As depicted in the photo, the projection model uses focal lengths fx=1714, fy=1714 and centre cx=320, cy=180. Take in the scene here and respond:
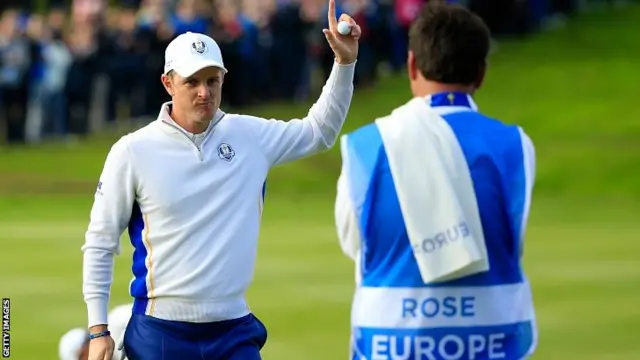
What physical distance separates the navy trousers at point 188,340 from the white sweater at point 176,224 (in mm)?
35

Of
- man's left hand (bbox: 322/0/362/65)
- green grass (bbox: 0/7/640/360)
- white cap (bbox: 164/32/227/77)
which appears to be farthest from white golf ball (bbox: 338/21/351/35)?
green grass (bbox: 0/7/640/360)

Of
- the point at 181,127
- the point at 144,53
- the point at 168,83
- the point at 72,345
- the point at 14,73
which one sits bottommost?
the point at 14,73

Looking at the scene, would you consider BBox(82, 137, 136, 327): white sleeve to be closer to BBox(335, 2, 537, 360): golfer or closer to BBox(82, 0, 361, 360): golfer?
BBox(82, 0, 361, 360): golfer

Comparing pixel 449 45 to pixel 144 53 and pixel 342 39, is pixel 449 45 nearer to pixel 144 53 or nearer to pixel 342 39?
pixel 342 39

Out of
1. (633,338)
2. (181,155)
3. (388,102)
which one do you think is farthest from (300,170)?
(181,155)

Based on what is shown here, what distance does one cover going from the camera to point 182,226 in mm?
6312

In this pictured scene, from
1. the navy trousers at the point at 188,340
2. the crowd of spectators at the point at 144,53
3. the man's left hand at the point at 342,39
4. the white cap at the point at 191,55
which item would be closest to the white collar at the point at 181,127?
the white cap at the point at 191,55

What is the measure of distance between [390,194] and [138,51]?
25.8 meters

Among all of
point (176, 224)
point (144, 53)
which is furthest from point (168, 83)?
point (144, 53)

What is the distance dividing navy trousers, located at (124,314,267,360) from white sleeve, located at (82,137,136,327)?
16 centimetres

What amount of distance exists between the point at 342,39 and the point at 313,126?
0.42m

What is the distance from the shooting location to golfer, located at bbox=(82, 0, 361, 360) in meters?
6.30

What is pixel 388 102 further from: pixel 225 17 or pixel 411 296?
pixel 411 296

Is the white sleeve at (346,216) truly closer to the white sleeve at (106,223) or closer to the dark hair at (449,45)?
the dark hair at (449,45)
